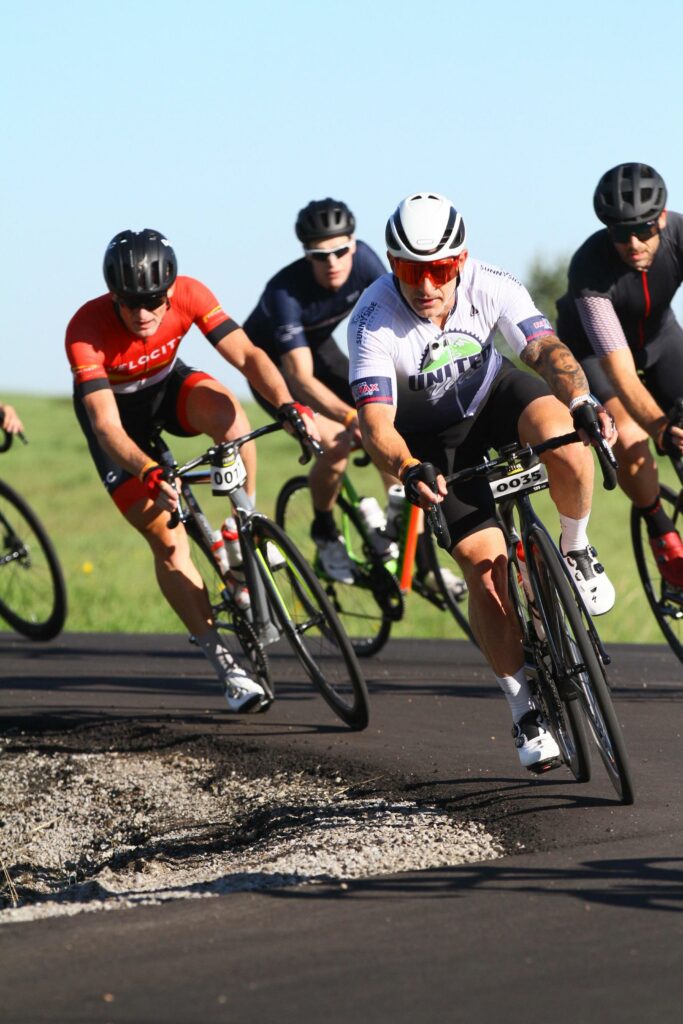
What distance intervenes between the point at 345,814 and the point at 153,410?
301cm

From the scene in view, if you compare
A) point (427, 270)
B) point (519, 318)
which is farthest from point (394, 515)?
point (427, 270)

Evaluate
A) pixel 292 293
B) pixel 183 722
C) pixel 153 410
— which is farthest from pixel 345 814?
pixel 292 293

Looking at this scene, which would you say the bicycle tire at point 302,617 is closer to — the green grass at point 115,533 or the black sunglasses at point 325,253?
the black sunglasses at point 325,253

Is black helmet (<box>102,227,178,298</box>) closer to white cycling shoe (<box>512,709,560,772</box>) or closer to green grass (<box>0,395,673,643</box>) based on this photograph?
white cycling shoe (<box>512,709,560,772</box>)

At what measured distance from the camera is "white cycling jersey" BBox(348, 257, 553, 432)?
6137 millimetres

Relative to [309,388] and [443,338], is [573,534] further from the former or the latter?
[309,388]

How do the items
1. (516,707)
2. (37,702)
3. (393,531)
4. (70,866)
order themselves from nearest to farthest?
(516,707), (70,866), (37,702), (393,531)

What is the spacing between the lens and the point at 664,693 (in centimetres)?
871

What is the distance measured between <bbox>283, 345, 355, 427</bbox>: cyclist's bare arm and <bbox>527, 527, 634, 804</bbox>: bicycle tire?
3738mm

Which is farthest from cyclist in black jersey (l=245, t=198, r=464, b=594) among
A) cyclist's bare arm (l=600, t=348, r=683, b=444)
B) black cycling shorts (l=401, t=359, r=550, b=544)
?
black cycling shorts (l=401, t=359, r=550, b=544)

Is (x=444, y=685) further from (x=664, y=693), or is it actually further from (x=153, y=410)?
(x=153, y=410)

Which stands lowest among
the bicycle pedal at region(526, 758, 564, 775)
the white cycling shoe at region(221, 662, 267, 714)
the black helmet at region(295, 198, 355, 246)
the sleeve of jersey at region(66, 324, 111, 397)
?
the bicycle pedal at region(526, 758, 564, 775)

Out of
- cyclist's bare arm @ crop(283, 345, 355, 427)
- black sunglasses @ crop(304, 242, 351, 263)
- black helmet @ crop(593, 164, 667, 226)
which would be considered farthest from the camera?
black sunglasses @ crop(304, 242, 351, 263)

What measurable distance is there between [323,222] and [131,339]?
220 cm
